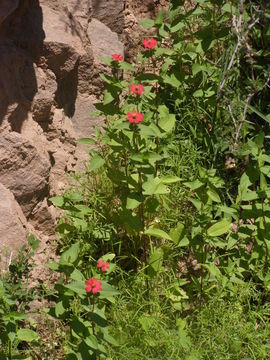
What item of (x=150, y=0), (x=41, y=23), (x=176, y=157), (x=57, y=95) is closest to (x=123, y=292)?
(x=176, y=157)

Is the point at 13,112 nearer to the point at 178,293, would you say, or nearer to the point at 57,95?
the point at 57,95

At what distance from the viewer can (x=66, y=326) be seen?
12.6 feet

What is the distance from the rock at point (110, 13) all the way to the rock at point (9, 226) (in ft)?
5.33

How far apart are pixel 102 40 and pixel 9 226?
159 cm

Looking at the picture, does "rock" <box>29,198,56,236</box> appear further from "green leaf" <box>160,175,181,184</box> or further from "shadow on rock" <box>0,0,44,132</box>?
"green leaf" <box>160,175,181,184</box>

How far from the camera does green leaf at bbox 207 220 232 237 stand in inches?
153

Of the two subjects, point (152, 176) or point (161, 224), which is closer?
point (152, 176)

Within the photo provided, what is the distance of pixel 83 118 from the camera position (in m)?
4.64

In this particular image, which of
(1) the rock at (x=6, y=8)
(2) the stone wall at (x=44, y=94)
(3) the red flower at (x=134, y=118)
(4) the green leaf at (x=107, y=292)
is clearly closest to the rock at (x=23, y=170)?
(2) the stone wall at (x=44, y=94)

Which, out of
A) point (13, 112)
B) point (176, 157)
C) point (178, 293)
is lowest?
point (178, 293)

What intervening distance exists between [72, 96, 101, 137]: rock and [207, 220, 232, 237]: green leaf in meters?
1.17

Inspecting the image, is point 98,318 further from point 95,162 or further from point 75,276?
point 95,162

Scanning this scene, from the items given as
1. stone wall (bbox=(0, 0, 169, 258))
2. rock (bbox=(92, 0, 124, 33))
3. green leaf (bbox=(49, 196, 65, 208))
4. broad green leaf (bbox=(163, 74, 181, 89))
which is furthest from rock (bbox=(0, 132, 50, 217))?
rock (bbox=(92, 0, 124, 33))

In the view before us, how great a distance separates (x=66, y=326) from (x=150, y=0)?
2438mm
